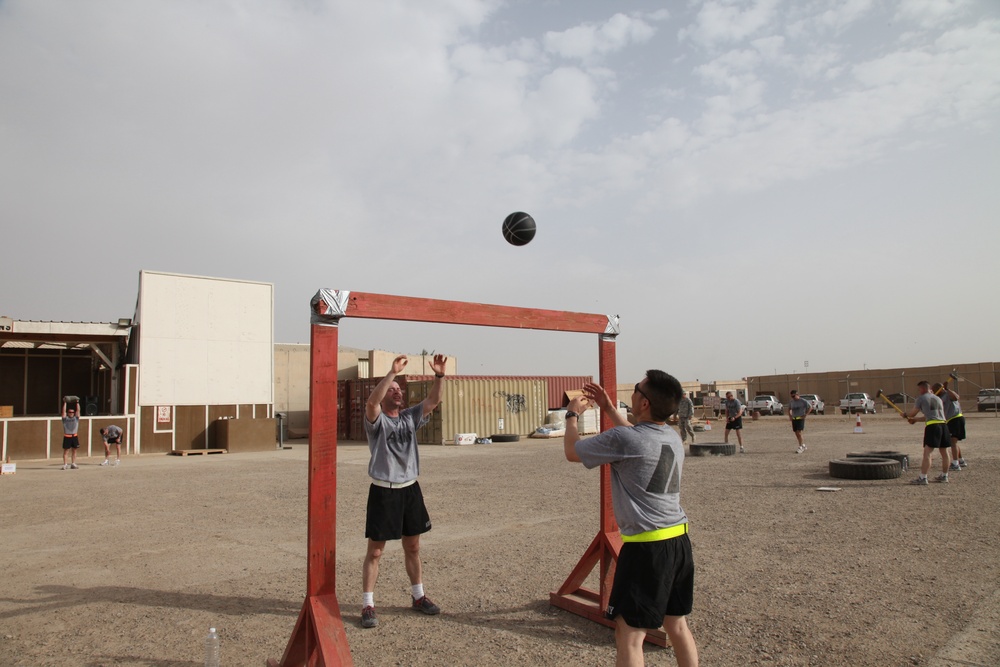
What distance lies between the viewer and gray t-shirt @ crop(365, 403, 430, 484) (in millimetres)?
5094

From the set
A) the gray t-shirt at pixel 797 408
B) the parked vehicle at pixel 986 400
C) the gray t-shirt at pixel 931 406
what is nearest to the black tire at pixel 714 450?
the gray t-shirt at pixel 797 408

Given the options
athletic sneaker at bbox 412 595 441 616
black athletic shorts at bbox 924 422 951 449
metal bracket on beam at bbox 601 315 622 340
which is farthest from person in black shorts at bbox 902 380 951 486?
athletic sneaker at bbox 412 595 441 616

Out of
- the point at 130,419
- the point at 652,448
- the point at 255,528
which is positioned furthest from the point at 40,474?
the point at 652,448

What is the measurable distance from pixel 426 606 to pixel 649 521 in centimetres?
256

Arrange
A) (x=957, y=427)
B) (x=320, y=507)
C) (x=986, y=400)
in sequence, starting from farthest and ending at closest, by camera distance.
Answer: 1. (x=986, y=400)
2. (x=957, y=427)
3. (x=320, y=507)

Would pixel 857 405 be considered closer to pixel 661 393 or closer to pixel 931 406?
pixel 931 406

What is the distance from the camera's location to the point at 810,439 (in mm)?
21406

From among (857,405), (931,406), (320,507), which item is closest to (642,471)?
(320,507)

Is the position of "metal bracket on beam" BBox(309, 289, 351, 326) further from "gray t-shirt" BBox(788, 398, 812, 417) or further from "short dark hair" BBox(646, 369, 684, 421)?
"gray t-shirt" BBox(788, 398, 812, 417)

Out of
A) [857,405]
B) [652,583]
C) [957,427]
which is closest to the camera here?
[652,583]

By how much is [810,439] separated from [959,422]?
9.64 meters

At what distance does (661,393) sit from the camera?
3451 millimetres

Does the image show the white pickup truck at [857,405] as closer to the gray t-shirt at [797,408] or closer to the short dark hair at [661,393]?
the gray t-shirt at [797,408]

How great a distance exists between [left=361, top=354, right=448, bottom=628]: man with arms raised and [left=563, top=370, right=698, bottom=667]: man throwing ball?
6.01ft
